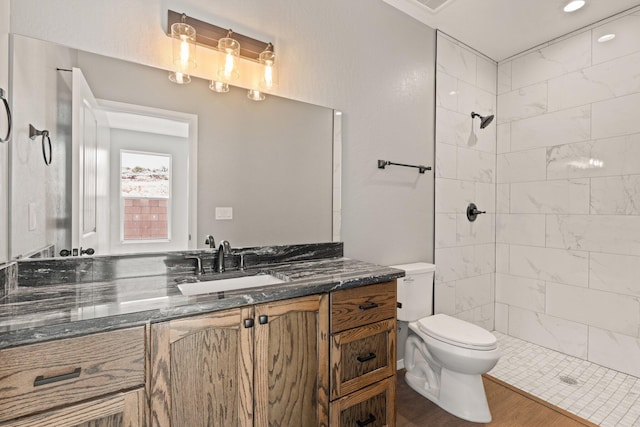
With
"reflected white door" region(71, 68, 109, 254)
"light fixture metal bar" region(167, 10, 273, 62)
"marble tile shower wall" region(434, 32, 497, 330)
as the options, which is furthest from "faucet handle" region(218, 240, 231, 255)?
"marble tile shower wall" region(434, 32, 497, 330)

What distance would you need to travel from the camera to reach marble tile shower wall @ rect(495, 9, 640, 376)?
7.77 feet

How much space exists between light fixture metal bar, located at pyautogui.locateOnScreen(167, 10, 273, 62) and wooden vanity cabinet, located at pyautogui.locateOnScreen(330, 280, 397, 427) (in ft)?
4.34

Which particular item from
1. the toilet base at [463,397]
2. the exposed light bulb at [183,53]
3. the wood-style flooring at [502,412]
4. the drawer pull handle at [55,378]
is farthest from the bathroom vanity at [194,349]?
the exposed light bulb at [183,53]

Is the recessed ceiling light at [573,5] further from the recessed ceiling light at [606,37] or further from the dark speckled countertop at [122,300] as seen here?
the dark speckled countertop at [122,300]

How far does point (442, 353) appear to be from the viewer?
188cm

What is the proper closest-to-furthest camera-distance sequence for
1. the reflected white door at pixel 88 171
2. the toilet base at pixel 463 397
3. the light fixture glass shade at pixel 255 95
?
the reflected white door at pixel 88 171 → the light fixture glass shade at pixel 255 95 → the toilet base at pixel 463 397

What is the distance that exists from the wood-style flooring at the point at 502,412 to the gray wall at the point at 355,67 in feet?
2.98

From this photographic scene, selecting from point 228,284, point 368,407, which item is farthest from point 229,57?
point 368,407

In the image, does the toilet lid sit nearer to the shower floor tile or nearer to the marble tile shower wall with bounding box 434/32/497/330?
the marble tile shower wall with bounding box 434/32/497/330

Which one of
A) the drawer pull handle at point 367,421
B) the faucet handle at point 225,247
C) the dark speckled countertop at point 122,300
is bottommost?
the drawer pull handle at point 367,421

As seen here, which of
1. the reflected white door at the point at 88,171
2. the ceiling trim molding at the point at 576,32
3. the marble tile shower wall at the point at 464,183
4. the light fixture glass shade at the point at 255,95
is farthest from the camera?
the marble tile shower wall at the point at 464,183

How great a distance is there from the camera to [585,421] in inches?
72.5

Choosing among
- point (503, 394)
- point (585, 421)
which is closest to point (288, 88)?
point (503, 394)

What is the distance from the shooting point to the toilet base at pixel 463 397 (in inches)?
73.0
